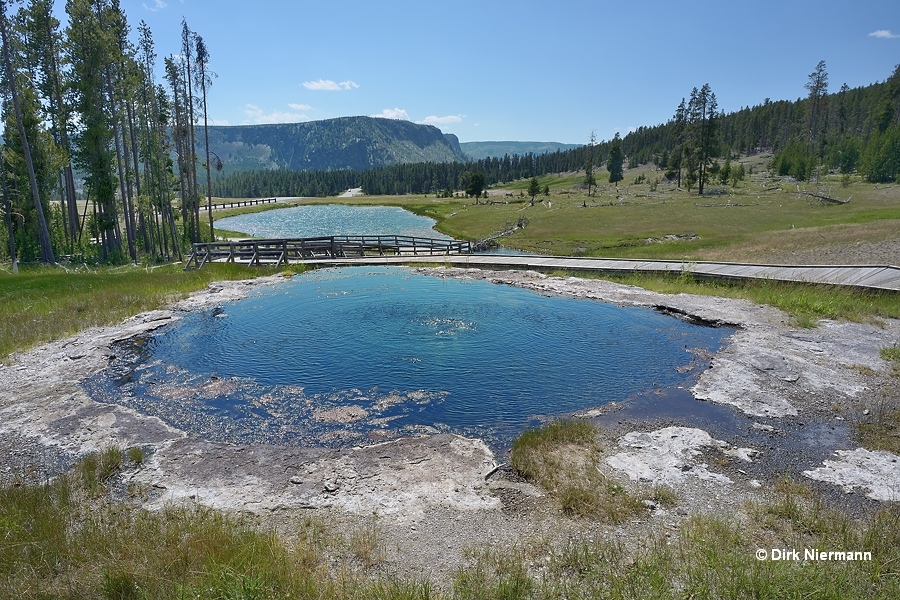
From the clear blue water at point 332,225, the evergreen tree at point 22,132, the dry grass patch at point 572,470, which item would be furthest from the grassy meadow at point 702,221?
the evergreen tree at point 22,132

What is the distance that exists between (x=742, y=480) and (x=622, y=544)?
3357 mm

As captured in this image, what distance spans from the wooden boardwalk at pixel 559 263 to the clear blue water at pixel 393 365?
27.7 feet

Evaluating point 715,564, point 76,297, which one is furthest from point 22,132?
point 715,564

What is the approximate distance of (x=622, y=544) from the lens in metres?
6.68

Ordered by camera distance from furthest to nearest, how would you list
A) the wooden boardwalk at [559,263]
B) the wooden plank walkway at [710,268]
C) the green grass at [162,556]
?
the wooden boardwalk at [559,263], the wooden plank walkway at [710,268], the green grass at [162,556]

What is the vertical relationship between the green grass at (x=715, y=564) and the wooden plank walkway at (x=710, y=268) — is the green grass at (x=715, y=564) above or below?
below

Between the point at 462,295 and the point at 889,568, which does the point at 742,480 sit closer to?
the point at 889,568

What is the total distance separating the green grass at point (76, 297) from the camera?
17391 mm

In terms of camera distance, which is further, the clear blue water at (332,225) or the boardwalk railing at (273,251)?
the clear blue water at (332,225)

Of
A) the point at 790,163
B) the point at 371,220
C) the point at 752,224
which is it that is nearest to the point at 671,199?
the point at 752,224

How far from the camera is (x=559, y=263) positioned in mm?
32438

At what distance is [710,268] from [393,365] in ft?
69.5

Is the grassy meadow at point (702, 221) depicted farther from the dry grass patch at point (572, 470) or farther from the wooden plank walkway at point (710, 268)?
the dry grass patch at point (572, 470)

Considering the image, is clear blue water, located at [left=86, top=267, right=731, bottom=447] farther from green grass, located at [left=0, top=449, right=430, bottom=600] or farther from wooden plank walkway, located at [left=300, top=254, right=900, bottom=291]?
wooden plank walkway, located at [left=300, top=254, right=900, bottom=291]
